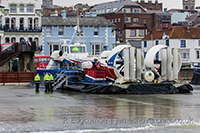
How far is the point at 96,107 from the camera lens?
22.3m

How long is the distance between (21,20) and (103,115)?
1831 inches

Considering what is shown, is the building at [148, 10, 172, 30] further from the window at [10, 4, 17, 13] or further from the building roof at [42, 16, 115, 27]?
the window at [10, 4, 17, 13]

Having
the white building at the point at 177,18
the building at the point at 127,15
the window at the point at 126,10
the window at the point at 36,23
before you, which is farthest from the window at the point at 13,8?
the white building at the point at 177,18

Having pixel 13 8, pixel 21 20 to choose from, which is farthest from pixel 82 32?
pixel 13 8

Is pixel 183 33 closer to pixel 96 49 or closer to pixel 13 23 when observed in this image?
pixel 96 49

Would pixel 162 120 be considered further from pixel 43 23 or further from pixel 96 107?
pixel 43 23

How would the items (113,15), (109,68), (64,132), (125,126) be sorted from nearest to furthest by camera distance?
(64,132) → (125,126) → (109,68) → (113,15)

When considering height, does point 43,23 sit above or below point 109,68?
above

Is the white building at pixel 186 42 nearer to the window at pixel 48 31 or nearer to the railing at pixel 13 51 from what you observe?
the window at pixel 48 31

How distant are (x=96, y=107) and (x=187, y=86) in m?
10.9

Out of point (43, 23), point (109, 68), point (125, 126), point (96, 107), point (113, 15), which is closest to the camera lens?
point (125, 126)

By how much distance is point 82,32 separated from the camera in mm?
63531

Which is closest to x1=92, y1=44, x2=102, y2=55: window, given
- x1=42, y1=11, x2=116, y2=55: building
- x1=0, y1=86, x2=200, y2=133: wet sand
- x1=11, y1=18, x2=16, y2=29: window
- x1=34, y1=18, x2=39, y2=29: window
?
x1=42, y1=11, x2=116, y2=55: building

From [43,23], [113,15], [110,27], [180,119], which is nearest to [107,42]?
[110,27]
